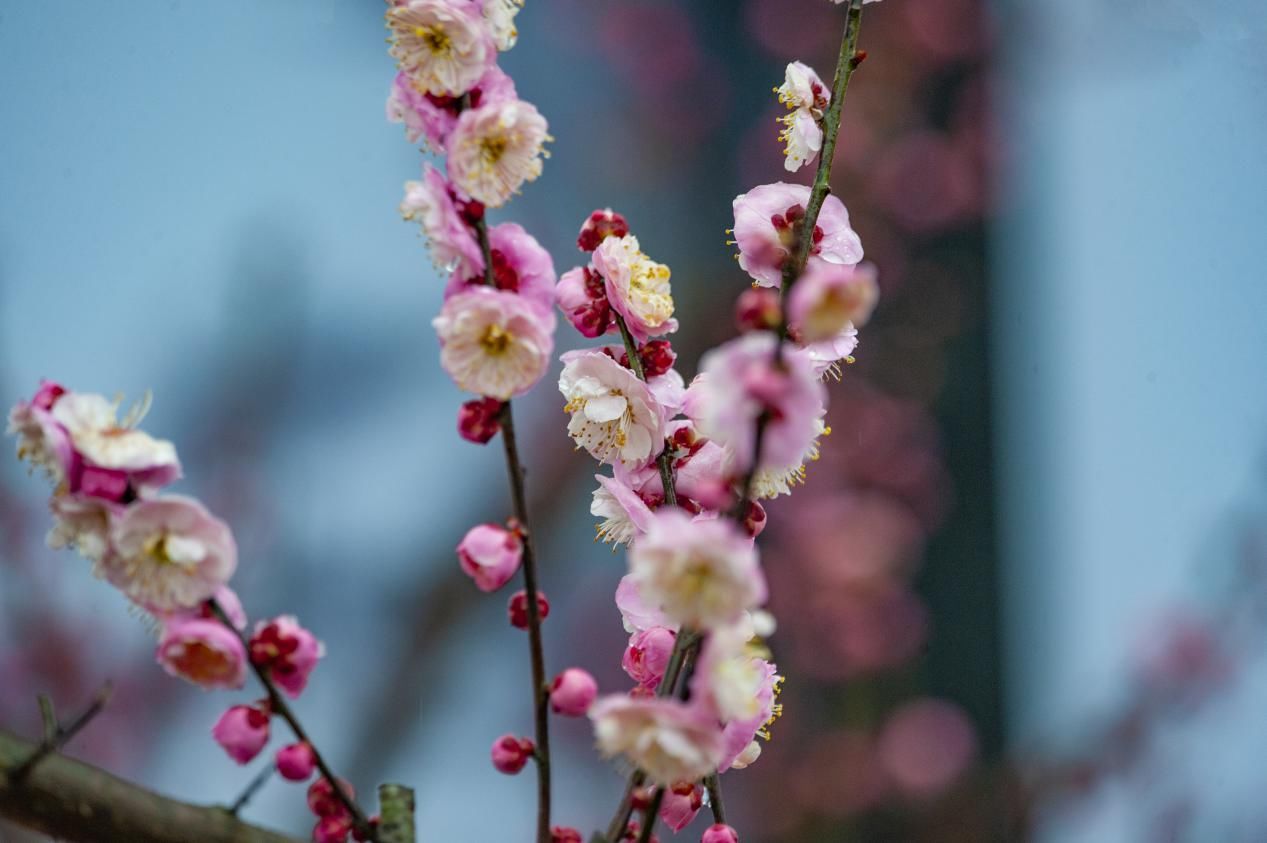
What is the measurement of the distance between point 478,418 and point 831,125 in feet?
0.65

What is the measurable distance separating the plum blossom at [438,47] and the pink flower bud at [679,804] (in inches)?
10.5

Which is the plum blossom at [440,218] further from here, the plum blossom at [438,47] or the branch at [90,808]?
the branch at [90,808]

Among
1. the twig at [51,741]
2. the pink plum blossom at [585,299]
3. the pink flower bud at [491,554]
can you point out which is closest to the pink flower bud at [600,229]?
the pink plum blossom at [585,299]

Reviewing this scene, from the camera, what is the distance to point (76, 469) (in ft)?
1.35

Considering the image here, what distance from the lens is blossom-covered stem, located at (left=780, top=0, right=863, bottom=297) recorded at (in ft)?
1.54

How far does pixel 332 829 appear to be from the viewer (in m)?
0.44

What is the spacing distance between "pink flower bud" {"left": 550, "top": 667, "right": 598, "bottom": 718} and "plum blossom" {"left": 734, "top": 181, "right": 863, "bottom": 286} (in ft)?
0.62

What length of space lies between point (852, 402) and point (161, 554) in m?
1.83

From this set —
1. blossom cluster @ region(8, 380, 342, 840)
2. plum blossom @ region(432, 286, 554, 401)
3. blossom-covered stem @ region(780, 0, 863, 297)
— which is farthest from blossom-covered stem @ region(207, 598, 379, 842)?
blossom-covered stem @ region(780, 0, 863, 297)

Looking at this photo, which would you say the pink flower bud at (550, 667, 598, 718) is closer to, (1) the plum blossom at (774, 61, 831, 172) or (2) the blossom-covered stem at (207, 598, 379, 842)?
(2) the blossom-covered stem at (207, 598, 379, 842)

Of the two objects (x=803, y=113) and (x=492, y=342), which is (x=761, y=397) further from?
(x=803, y=113)

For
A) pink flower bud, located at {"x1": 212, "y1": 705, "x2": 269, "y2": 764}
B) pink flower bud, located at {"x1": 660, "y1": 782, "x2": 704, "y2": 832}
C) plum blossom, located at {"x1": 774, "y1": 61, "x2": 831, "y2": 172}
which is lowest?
pink flower bud, located at {"x1": 212, "y1": 705, "x2": 269, "y2": 764}

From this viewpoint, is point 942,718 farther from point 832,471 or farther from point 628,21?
point 628,21

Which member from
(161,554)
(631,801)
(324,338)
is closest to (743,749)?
(631,801)
